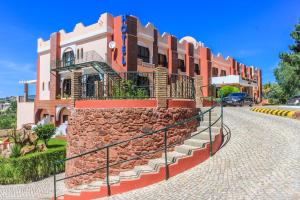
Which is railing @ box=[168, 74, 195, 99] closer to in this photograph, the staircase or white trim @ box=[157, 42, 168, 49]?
the staircase

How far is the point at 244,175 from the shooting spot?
290 inches

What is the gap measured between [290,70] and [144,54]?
15.1m

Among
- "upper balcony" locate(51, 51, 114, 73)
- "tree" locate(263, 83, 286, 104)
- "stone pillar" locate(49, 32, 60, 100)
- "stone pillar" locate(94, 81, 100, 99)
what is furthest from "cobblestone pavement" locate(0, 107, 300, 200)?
"stone pillar" locate(49, 32, 60, 100)

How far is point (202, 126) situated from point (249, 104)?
18.4 metres

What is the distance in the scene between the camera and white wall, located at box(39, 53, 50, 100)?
1344 inches

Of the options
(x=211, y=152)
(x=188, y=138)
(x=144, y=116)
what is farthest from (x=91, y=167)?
(x=211, y=152)

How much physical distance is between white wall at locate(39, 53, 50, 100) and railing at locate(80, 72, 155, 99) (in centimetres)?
2344

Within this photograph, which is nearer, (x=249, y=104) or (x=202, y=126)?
(x=202, y=126)

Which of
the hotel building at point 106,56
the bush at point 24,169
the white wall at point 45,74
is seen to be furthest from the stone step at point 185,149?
the white wall at point 45,74

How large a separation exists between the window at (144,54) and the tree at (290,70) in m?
14.0

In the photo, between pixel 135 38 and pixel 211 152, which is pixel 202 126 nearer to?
pixel 211 152

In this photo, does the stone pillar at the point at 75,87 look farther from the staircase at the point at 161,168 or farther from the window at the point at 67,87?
the window at the point at 67,87

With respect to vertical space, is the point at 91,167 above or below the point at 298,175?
below

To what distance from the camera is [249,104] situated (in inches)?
1115
